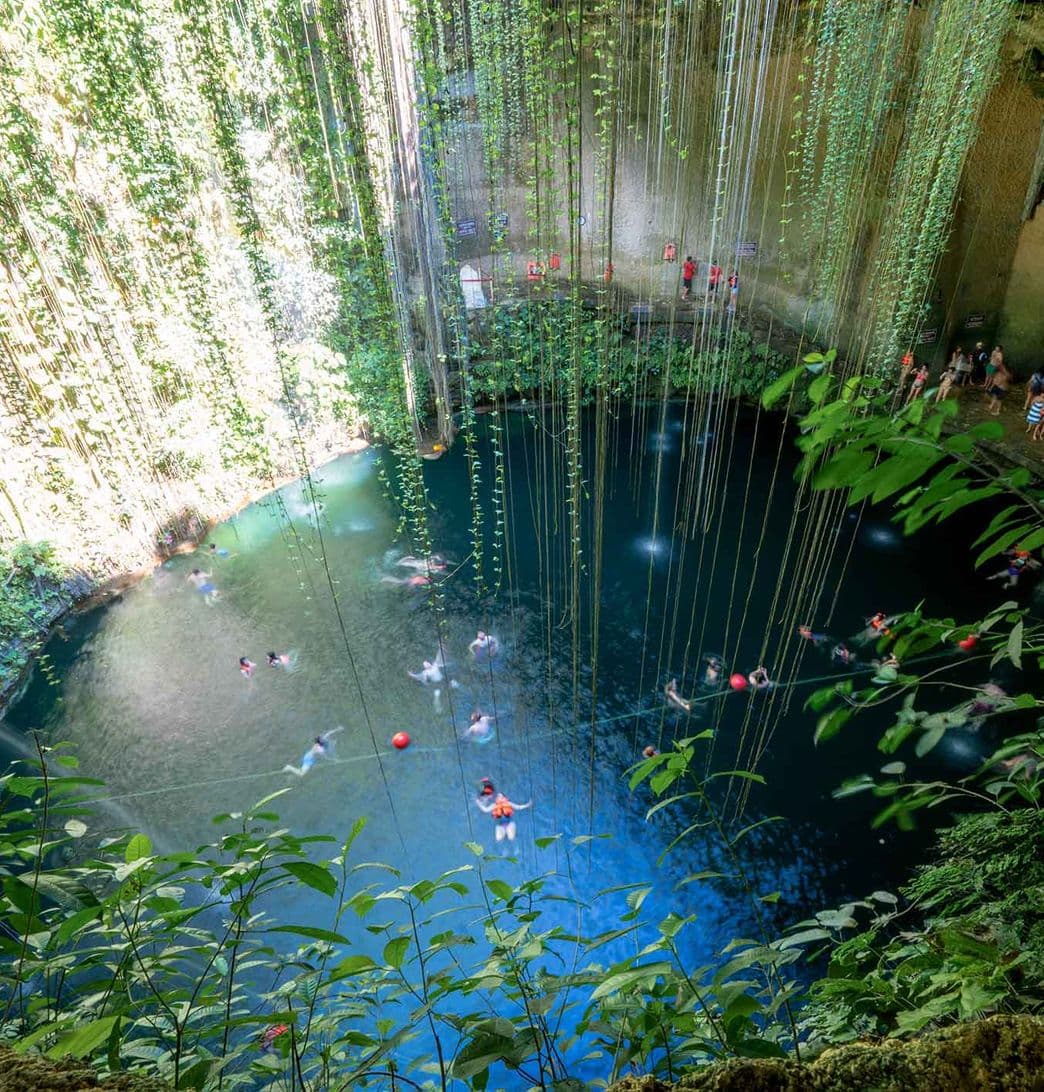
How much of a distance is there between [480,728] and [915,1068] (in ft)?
15.4

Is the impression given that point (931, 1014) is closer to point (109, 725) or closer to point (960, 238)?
point (109, 725)

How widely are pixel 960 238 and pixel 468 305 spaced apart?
5.48 meters

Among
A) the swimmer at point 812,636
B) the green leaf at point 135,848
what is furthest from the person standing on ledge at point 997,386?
the green leaf at point 135,848

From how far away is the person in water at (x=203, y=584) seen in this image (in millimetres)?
6281

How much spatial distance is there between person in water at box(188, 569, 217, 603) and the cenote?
0.08 m

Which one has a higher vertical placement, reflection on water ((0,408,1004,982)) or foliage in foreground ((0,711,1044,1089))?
foliage in foreground ((0,711,1044,1089))

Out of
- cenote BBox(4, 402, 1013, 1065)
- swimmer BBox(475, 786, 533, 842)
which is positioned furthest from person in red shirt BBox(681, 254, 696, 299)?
swimmer BBox(475, 786, 533, 842)

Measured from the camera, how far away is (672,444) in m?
8.17

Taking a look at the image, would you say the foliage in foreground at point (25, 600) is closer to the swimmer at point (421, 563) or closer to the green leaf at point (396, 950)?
the swimmer at point (421, 563)

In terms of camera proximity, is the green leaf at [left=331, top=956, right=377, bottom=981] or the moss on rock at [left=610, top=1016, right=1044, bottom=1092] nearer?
the moss on rock at [left=610, top=1016, right=1044, bottom=1092]

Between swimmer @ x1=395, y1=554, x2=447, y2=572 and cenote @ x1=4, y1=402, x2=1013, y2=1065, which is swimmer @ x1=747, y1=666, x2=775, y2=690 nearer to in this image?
cenote @ x1=4, y1=402, x2=1013, y2=1065

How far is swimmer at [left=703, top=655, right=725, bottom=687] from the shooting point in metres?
5.20

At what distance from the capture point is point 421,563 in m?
6.49

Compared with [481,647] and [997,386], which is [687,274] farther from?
[481,647]
